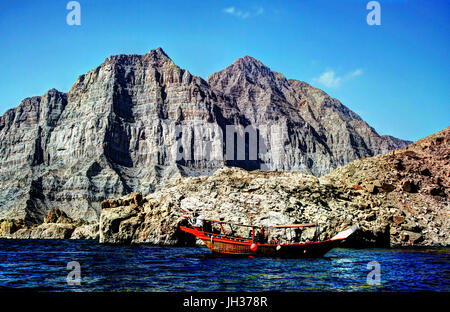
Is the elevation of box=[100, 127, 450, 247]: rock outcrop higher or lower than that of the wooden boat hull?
higher

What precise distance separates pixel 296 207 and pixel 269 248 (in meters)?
19.3

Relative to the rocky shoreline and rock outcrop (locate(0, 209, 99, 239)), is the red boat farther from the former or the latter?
rock outcrop (locate(0, 209, 99, 239))

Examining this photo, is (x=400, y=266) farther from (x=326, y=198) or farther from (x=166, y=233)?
(x=166, y=233)

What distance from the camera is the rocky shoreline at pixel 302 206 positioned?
55.5 metres

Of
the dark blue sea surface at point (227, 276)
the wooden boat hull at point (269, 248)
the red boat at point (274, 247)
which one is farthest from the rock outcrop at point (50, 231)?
the dark blue sea surface at point (227, 276)

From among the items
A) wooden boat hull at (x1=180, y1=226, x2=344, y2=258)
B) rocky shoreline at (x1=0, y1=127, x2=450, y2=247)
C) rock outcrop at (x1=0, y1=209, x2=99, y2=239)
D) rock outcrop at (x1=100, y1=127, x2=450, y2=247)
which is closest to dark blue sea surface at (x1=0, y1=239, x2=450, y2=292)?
wooden boat hull at (x1=180, y1=226, x2=344, y2=258)

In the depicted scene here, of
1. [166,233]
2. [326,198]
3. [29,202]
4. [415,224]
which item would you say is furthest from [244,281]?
[29,202]

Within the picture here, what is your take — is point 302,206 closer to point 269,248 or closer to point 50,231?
point 269,248

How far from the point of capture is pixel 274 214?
53.2m

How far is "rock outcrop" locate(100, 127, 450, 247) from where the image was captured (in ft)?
182

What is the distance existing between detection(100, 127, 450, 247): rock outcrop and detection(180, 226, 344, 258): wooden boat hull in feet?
41.1

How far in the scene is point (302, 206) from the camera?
182 ft

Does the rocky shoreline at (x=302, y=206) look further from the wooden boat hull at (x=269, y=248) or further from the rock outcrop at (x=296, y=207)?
the wooden boat hull at (x=269, y=248)

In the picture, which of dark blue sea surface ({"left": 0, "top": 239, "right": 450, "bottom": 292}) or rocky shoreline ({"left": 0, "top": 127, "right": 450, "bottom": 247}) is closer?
dark blue sea surface ({"left": 0, "top": 239, "right": 450, "bottom": 292})
